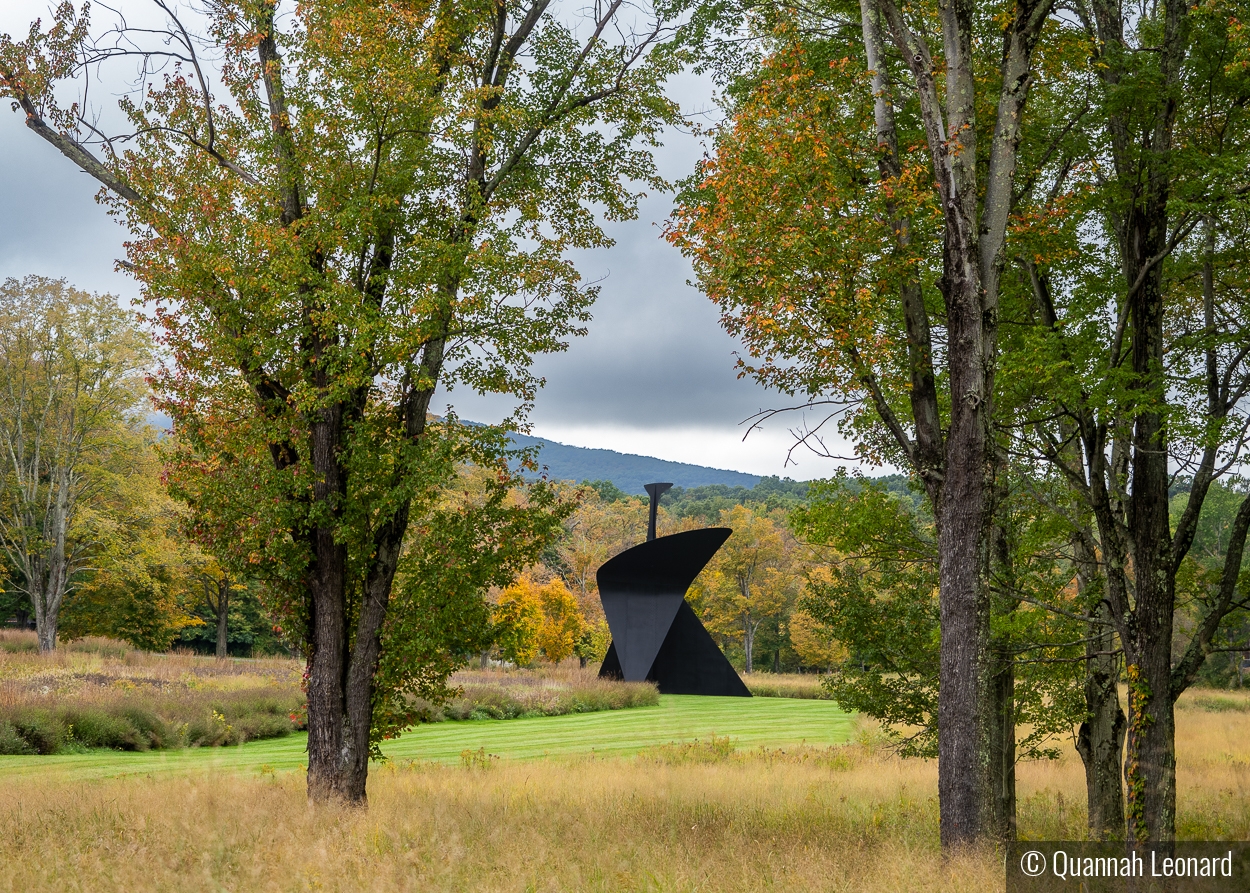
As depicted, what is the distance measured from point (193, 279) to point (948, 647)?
8.02 meters

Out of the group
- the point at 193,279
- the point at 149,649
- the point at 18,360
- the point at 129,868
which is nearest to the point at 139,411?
the point at 18,360

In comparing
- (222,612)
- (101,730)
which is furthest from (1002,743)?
(222,612)

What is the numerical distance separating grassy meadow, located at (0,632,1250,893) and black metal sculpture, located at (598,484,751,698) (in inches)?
373

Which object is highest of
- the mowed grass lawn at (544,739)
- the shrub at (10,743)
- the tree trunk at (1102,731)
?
the tree trunk at (1102,731)

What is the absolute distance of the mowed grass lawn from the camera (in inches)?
566

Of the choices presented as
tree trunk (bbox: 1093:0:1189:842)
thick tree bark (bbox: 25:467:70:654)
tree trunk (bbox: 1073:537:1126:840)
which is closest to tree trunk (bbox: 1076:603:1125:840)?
tree trunk (bbox: 1073:537:1126:840)

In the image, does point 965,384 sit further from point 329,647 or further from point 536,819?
point 329,647

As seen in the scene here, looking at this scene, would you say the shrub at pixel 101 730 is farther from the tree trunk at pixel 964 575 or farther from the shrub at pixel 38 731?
the tree trunk at pixel 964 575

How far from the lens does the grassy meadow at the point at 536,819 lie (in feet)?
20.0

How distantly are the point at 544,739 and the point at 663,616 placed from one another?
971 centimetres

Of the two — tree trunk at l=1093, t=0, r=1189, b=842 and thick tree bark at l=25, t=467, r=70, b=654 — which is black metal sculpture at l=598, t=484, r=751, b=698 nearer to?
thick tree bark at l=25, t=467, r=70, b=654

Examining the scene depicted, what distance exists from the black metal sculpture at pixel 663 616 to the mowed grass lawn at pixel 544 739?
823 millimetres

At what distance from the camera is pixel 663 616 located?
95.6ft

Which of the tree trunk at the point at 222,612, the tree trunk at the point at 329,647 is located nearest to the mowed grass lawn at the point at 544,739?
the tree trunk at the point at 329,647
